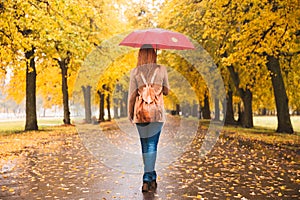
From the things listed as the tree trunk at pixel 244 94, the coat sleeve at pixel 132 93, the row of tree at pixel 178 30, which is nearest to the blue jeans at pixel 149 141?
the coat sleeve at pixel 132 93

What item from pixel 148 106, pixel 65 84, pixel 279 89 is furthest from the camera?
pixel 65 84

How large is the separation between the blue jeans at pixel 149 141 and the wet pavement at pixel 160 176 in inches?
13.3

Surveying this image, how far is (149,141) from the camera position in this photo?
6844mm

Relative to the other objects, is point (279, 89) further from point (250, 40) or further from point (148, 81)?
point (148, 81)

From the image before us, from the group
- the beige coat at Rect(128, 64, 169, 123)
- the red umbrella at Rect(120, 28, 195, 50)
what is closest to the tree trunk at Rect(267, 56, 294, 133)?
the red umbrella at Rect(120, 28, 195, 50)

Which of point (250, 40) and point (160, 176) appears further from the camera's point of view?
point (250, 40)

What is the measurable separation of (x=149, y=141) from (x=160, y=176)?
1.67 meters

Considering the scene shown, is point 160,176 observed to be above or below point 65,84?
below

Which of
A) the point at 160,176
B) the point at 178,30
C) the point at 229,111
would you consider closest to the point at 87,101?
the point at 229,111

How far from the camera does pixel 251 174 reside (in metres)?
8.46

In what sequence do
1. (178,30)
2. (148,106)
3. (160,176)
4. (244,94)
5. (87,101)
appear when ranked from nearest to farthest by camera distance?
(148,106), (160,176), (178,30), (244,94), (87,101)

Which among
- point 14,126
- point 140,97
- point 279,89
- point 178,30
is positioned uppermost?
point 178,30

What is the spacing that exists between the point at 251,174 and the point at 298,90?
2044 cm

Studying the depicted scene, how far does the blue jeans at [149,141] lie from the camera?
682cm
